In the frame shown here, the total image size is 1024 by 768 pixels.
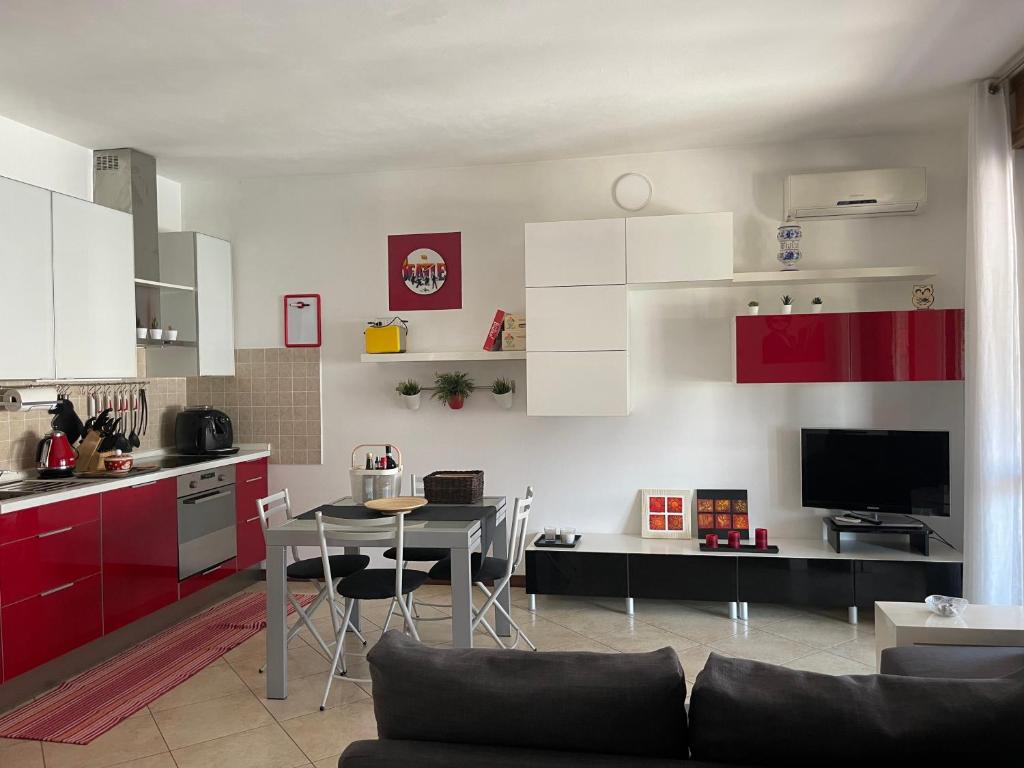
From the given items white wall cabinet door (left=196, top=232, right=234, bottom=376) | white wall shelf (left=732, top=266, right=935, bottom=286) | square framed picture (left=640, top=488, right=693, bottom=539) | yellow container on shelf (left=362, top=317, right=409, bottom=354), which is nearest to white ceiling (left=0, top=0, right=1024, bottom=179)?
white wall cabinet door (left=196, top=232, right=234, bottom=376)

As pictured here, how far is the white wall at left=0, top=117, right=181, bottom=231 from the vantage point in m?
4.25

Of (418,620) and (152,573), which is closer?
(152,573)

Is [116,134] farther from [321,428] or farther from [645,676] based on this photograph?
[645,676]

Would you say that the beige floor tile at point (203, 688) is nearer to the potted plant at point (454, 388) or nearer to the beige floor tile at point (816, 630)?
the potted plant at point (454, 388)

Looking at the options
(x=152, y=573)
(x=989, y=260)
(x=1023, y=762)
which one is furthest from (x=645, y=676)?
(x=152, y=573)

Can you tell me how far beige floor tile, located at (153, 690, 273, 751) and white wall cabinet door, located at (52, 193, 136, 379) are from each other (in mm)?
1814

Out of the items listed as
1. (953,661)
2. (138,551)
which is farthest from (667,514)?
(138,551)

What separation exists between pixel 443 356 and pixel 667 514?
171 centimetres

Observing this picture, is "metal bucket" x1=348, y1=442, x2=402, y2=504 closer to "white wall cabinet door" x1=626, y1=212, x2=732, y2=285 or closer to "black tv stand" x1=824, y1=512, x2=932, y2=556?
"white wall cabinet door" x1=626, y1=212, x2=732, y2=285

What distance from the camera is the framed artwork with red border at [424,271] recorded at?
5316 mm

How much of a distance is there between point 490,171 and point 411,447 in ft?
6.25

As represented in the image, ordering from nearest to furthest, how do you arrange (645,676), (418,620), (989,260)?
(645,676)
(989,260)
(418,620)

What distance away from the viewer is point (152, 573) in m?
4.39

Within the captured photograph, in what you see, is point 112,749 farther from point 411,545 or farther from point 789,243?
point 789,243
